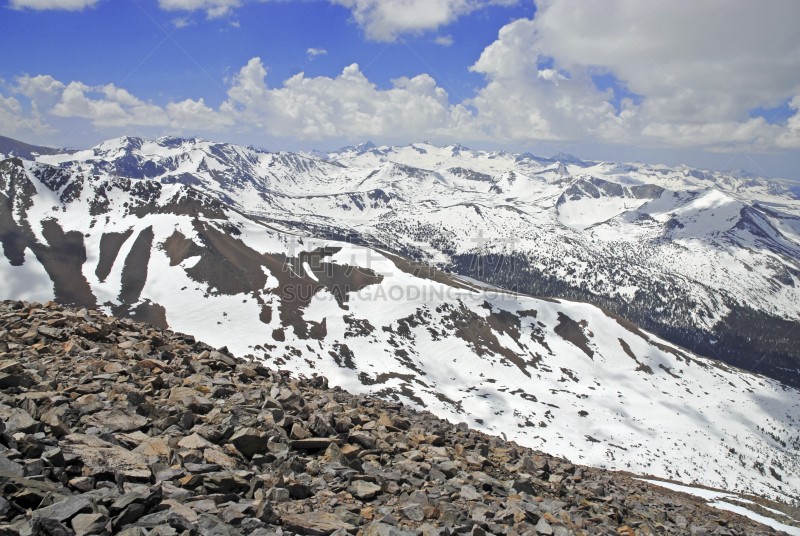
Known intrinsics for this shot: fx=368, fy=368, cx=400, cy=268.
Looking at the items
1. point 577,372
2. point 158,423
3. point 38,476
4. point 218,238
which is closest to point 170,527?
point 38,476

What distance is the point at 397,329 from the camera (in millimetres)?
111750

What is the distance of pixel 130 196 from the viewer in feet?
516

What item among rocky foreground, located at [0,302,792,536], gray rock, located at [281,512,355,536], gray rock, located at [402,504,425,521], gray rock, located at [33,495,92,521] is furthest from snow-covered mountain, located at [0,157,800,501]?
gray rock, located at [33,495,92,521]

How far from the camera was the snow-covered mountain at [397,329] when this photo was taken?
3401 inches

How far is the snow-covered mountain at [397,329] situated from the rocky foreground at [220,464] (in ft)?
215

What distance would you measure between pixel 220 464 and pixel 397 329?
10306 cm

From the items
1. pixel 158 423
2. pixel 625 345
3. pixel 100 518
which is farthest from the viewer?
pixel 625 345

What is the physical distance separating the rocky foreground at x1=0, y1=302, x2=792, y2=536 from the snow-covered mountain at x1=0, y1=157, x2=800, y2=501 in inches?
2583

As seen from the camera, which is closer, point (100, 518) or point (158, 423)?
point (100, 518)

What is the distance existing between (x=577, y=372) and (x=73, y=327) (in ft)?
416

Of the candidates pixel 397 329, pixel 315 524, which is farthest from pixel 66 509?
pixel 397 329

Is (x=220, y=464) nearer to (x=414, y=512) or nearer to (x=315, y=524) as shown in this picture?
(x=315, y=524)

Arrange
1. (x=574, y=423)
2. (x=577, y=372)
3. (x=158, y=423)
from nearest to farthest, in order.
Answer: (x=158, y=423) < (x=574, y=423) < (x=577, y=372)

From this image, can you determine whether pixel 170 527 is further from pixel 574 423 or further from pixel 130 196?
pixel 130 196
